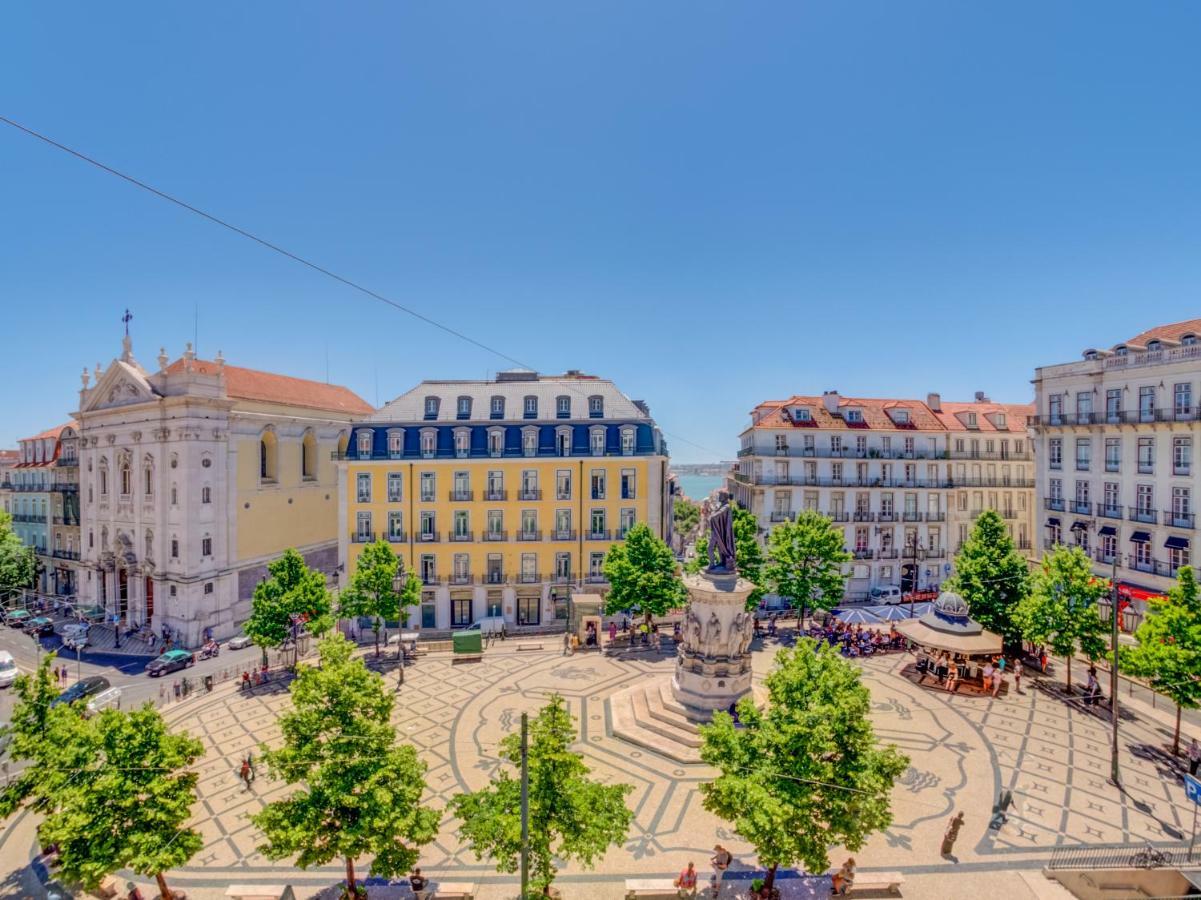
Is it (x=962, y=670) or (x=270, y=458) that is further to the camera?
(x=270, y=458)

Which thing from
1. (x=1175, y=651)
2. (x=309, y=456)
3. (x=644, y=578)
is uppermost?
(x=309, y=456)

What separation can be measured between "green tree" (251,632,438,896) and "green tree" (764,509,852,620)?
25.9 metres

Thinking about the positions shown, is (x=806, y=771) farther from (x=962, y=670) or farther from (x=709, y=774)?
(x=962, y=670)

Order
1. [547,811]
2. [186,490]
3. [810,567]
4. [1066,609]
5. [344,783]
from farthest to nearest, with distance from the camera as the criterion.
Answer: [186,490] → [810,567] → [1066,609] → [344,783] → [547,811]

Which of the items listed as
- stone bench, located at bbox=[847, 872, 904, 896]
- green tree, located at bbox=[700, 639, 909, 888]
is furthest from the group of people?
green tree, located at bbox=[700, 639, 909, 888]

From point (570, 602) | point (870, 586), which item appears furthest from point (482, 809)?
point (870, 586)

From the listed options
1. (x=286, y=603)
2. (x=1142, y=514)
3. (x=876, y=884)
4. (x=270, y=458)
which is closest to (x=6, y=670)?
(x=286, y=603)

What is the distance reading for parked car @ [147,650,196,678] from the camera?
3388cm

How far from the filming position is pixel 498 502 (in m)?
41.0

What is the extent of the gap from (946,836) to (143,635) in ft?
159

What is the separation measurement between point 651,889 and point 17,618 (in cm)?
5679

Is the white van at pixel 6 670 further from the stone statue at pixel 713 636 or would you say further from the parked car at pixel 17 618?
the stone statue at pixel 713 636

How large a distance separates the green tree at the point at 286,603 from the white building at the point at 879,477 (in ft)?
100

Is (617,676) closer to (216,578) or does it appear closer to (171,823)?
(171,823)
